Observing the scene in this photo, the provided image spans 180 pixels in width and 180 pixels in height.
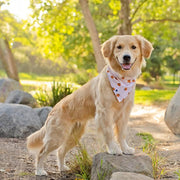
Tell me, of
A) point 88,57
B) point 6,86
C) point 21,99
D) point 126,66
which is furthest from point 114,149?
point 88,57

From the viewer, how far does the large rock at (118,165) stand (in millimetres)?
3363

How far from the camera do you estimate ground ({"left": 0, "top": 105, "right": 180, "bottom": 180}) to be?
13.5ft

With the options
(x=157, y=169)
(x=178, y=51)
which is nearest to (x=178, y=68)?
(x=178, y=51)

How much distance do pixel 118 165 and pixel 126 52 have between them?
1.45m

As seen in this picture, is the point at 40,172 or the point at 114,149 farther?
the point at 40,172

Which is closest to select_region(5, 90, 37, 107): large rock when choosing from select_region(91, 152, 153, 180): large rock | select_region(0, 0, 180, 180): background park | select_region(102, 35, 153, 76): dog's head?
select_region(0, 0, 180, 180): background park

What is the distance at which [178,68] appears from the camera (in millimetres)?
30969

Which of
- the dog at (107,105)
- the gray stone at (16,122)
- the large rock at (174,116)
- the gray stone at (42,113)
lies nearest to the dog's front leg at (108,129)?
the dog at (107,105)

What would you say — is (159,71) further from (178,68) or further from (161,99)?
(161,99)

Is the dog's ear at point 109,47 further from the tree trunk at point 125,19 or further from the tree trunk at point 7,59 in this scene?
the tree trunk at point 7,59

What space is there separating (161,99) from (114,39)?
29.8ft

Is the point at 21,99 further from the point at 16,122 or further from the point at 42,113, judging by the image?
the point at 16,122

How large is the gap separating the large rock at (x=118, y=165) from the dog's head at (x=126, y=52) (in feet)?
3.91

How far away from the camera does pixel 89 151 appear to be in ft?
17.6
